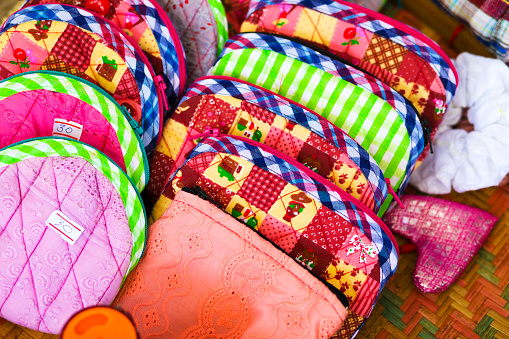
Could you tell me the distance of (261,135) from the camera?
756 millimetres

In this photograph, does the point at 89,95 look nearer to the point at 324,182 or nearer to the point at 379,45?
the point at 324,182

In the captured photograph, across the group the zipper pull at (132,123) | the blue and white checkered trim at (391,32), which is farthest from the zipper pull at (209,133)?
the blue and white checkered trim at (391,32)

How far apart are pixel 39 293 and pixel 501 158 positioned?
92 cm

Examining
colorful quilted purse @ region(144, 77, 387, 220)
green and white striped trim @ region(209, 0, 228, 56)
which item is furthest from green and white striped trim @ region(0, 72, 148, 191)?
green and white striped trim @ region(209, 0, 228, 56)

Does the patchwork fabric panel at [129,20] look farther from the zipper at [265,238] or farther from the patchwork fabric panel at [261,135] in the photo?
the zipper at [265,238]

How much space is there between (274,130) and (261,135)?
0.09 feet

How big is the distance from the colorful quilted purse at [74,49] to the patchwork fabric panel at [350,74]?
0.20m

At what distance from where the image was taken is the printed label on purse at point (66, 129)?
0.70 metres

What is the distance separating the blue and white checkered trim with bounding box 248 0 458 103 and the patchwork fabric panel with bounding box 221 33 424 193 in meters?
0.09

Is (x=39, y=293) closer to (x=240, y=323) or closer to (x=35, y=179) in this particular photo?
(x=35, y=179)

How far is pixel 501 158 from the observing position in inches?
35.3

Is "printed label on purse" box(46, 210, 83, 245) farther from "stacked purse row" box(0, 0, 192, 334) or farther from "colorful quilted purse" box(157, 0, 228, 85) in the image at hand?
"colorful quilted purse" box(157, 0, 228, 85)

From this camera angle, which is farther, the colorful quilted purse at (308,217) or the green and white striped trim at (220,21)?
the green and white striped trim at (220,21)

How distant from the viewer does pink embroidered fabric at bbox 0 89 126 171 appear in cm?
68
